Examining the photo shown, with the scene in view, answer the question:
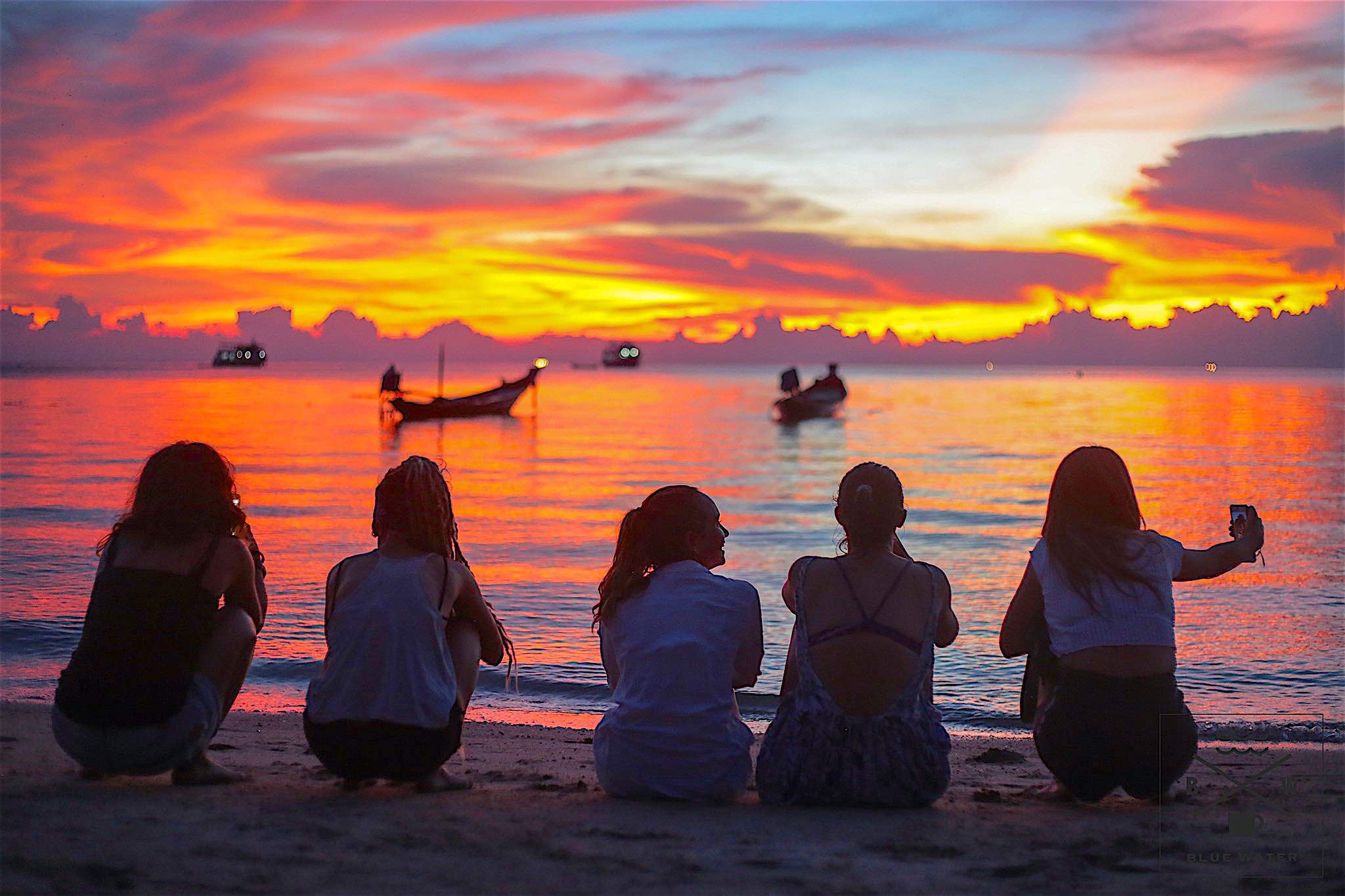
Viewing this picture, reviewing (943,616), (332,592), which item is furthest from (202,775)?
(943,616)

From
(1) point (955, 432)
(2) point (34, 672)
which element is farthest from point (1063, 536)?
(1) point (955, 432)

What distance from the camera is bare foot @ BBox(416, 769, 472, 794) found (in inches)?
167

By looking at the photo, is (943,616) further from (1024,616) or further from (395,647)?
(395,647)

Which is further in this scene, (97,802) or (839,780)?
(839,780)

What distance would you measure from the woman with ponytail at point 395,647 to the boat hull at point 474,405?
5366cm

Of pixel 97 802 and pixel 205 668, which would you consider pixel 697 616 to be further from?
pixel 97 802

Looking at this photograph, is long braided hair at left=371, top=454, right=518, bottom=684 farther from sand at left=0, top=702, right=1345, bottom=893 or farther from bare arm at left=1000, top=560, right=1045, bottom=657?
bare arm at left=1000, top=560, right=1045, bottom=657

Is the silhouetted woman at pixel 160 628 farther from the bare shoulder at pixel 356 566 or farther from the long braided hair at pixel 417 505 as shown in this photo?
the long braided hair at pixel 417 505

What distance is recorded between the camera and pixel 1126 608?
4047 mm

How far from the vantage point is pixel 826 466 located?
35.3 meters

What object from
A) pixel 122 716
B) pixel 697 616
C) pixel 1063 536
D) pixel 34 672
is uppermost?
pixel 1063 536

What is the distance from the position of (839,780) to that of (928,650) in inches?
22.2

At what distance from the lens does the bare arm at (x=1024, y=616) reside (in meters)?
4.23

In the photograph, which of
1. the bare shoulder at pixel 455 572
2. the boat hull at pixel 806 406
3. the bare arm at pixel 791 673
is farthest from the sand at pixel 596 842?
the boat hull at pixel 806 406
